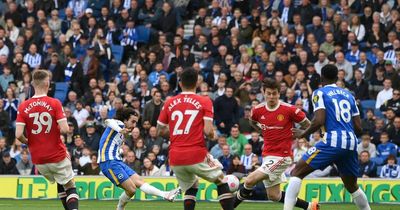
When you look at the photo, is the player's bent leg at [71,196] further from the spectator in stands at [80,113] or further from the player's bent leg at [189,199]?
the spectator in stands at [80,113]

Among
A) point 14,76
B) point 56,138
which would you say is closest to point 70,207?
point 56,138

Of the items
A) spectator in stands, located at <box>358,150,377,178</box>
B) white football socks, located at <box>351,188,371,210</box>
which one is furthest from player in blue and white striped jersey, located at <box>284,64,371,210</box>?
spectator in stands, located at <box>358,150,377,178</box>

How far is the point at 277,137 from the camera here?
17.2m

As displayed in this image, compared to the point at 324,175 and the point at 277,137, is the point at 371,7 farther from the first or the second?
the point at 277,137

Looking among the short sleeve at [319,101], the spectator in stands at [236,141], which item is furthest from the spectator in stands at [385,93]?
the short sleeve at [319,101]

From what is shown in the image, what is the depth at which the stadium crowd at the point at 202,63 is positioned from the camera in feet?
86.7

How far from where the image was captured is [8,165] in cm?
2727

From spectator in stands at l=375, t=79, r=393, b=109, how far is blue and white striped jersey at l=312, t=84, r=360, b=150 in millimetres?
11301

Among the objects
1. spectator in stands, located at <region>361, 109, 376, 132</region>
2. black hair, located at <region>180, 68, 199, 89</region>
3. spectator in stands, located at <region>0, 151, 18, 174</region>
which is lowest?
spectator in stands, located at <region>0, 151, 18, 174</region>

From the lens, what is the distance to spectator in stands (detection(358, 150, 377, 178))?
2503 centimetres

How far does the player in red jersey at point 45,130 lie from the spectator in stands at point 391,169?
10454 millimetres

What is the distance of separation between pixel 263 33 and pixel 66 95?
569cm

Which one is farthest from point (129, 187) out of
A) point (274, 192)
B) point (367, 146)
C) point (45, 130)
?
point (367, 146)

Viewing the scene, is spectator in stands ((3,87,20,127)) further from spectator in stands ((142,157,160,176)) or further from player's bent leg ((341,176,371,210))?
player's bent leg ((341,176,371,210))
